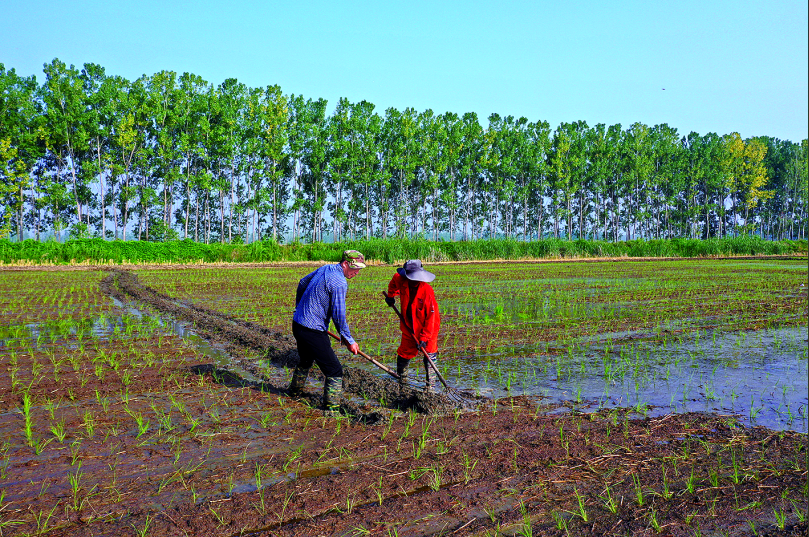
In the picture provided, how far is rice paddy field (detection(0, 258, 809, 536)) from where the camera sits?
354cm

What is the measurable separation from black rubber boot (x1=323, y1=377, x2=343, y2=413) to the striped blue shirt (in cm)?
44

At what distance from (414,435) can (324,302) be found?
1.65 m

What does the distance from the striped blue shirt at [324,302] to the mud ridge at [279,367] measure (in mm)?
858

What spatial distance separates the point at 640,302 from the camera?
600 inches

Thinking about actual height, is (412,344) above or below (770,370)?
above

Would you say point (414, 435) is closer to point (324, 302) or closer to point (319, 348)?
point (319, 348)

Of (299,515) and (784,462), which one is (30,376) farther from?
(784,462)

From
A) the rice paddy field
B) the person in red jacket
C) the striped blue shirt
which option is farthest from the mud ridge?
the striped blue shirt

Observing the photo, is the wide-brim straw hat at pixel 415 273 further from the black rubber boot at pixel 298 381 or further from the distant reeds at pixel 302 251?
the distant reeds at pixel 302 251

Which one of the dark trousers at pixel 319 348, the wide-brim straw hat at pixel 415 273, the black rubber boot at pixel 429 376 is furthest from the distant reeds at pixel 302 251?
the dark trousers at pixel 319 348

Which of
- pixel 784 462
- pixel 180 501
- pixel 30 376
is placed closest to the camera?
pixel 180 501

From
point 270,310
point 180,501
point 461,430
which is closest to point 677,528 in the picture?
point 461,430

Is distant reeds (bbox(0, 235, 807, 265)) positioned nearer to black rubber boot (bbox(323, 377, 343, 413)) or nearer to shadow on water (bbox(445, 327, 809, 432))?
shadow on water (bbox(445, 327, 809, 432))

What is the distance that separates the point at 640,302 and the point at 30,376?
44.0 ft
